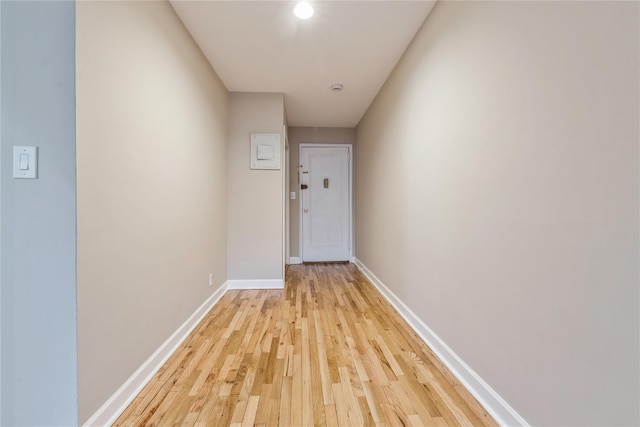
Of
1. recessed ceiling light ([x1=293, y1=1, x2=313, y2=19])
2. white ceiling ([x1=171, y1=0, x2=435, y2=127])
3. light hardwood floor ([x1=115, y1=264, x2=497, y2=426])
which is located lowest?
light hardwood floor ([x1=115, y1=264, x2=497, y2=426])

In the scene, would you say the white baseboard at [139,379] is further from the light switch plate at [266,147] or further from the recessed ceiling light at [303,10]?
the recessed ceiling light at [303,10]

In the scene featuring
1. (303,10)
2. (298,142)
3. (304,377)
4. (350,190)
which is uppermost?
(303,10)

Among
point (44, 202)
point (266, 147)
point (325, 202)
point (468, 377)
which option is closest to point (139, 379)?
point (44, 202)

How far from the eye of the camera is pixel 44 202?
102 centimetres

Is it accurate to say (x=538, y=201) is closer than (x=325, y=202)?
Yes

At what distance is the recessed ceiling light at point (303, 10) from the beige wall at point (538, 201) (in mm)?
827

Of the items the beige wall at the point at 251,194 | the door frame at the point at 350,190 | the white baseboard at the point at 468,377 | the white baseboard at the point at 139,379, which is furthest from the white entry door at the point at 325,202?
the white baseboard at the point at 139,379

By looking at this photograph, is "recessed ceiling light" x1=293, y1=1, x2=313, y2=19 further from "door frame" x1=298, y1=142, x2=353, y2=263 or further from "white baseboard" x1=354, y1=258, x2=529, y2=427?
"door frame" x1=298, y1=142, x2=353, y2=263

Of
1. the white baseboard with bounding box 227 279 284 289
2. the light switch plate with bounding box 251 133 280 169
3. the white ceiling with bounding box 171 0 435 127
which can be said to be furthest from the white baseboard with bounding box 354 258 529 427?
the white ceiling with bounding box 171 0 435 127

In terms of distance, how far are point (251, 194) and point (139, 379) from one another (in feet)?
6.62

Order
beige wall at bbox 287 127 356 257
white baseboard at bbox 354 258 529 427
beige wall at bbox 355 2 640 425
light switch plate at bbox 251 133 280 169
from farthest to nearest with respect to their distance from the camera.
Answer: beige wall at bbox 287 127 356 257
light switch plate at bbox 251 133 280 169
white baseboard at bbox 354 258 529 427
beige wall at bbox 355 2 640 425

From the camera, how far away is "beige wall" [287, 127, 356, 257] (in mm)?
4465

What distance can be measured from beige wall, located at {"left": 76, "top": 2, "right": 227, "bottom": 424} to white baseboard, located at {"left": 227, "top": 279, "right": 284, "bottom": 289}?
846 mm

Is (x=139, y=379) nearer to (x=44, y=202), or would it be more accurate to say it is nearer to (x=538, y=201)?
(x=44, y=202)
